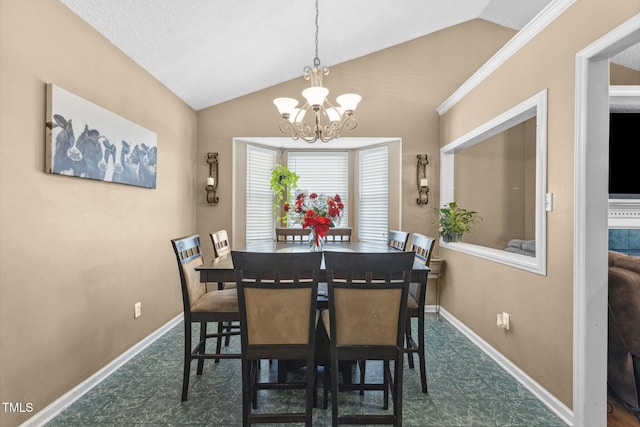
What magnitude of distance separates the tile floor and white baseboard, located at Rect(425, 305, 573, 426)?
45 mm

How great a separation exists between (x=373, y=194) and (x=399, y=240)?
1736mm

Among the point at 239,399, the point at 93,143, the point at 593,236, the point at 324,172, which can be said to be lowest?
the point at 239,399

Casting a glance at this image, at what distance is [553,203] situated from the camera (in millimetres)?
2217

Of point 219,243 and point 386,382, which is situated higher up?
point 219,243

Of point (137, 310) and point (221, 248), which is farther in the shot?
point (221, 248)

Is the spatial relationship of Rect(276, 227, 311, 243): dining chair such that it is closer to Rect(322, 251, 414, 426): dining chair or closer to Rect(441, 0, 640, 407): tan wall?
Rect(441, 0, 640, 407): tan wall

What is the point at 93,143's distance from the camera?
2.39 m

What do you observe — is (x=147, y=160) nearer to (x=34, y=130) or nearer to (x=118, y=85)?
(x=118, y=85)

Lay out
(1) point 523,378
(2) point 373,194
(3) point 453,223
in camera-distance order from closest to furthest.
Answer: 1. (1) point 523,378
2. (3) point 453,223
3. (2) point 373,194

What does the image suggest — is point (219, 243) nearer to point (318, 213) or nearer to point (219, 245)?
point (219, 245)

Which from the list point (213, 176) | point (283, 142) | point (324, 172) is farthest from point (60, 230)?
point (324, 172)

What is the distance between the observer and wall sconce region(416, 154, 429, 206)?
170 inches

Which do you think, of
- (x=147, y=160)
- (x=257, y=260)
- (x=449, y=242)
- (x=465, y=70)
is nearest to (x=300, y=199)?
(x=257, y=260)

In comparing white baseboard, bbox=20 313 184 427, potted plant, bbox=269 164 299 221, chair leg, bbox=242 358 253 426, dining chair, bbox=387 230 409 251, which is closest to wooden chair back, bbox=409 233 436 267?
dining chair, bbox=387 230 409 251
